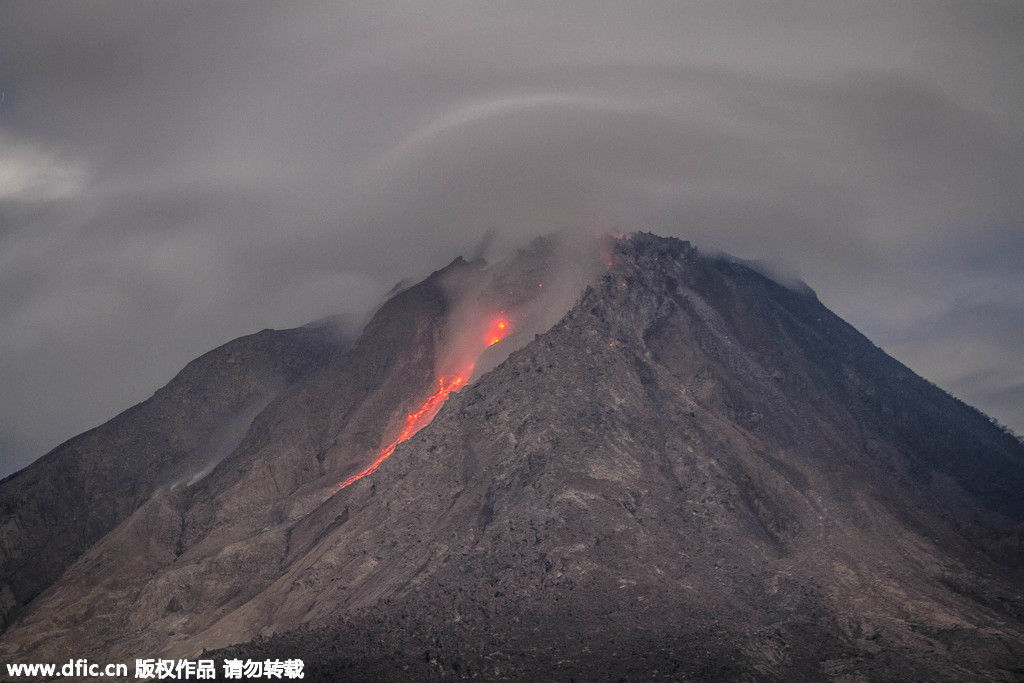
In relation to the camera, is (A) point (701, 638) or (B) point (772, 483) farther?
(B) point (772, 483)

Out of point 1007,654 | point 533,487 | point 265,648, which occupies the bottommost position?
point 1007,654

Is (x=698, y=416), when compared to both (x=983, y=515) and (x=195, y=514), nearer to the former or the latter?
(x=983, y=515)

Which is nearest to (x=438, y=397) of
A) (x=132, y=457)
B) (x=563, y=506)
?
(x=563, y=506)

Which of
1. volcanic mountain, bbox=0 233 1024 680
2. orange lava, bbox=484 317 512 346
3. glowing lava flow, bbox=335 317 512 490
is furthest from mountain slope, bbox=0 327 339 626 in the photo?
orange lava, bbox=484 317 512 346

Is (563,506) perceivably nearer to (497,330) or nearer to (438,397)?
(438,397)

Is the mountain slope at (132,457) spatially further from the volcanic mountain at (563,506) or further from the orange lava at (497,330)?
the orange lava at (497,330)

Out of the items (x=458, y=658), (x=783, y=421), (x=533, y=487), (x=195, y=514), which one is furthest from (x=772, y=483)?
(x=195, y=514)

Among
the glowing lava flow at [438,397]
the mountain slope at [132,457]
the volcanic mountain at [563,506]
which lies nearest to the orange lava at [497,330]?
the glowing lava flow at [438,397]
